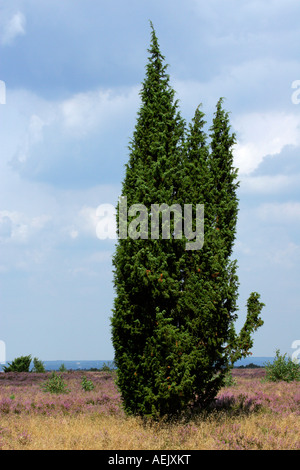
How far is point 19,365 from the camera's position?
3806cm

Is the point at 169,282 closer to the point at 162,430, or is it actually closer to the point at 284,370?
the point at 162,430

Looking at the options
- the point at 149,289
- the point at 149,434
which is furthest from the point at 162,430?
the point at 149,289

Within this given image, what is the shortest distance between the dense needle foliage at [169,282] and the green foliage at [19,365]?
A: 2765 cm

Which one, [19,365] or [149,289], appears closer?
[149,289]

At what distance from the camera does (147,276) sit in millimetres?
11242

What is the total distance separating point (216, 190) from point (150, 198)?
10.3ft

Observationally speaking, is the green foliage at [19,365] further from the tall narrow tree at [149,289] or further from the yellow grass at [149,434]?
the tall narrow tree at [149,289]

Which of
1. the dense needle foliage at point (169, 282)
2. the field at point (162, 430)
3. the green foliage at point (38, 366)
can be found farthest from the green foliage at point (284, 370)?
the green foliage at point (38, 366)

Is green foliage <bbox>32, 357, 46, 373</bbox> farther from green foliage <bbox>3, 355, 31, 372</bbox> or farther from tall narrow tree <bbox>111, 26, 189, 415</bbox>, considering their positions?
tall narrow tree <bbox>111, 26, 189, 415</bbox>

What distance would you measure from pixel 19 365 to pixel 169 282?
30.6 metres

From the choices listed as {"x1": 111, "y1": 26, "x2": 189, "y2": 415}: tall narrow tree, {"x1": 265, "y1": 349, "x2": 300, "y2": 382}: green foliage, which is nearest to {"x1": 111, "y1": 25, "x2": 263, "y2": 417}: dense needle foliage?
{"x1": 111, "y1": 26, "x2": 189, "y2": 415}: tall narrow tree

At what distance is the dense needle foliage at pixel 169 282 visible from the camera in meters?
11.3

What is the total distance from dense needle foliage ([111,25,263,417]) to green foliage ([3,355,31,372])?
27653 mm
